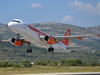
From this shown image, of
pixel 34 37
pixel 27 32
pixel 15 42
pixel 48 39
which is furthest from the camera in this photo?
pixel 15 42

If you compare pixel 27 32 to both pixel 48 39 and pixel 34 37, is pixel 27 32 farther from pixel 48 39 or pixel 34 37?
pixel 48 39

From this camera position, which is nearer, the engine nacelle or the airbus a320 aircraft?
the airbus a320 aircraft

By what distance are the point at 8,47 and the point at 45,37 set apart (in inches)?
4213

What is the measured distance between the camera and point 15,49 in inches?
5733

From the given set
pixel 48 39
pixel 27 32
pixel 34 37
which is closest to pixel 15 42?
pixel 34 37

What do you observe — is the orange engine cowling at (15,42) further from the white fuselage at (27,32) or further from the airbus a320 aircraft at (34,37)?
the white fuselage at (27,32)

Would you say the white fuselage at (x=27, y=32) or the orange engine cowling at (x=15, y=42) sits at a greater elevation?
the white fuselage at (x=27, y=32)

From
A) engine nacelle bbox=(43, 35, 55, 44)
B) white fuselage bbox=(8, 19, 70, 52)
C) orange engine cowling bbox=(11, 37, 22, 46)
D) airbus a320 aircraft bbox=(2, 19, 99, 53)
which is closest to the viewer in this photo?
white fuselage bbox=(8, 19, 70, 52)

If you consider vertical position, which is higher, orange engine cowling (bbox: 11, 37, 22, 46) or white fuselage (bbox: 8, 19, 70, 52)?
Answer: white fuselage (bbox: 8, 19, 70, 52)

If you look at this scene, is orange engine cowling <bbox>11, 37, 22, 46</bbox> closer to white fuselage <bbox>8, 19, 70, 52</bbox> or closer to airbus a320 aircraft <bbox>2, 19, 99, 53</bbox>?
airbus a320 aircraft <bbox>2, 19, 99, 53</bbox>

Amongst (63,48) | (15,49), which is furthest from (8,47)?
(63,48)

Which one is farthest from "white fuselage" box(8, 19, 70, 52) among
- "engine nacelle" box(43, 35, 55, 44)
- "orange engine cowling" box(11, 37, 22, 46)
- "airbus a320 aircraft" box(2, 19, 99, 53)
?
"orange engine cowling" box(11, 37, 22, 46)

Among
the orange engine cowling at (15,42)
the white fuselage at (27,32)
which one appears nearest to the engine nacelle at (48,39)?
the white fuselage at (27,32)

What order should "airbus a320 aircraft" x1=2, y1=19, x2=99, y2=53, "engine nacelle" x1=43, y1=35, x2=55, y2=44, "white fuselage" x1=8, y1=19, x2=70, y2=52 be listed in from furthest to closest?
"engine nacelle" x1=43, y1=35, x2=55, y2=44 < "airbus a320 aircraft" x1=2, y1=19, x2=99, y2=53 < "white fuselage" x1=8, y1=19, x2=70, y2=52
